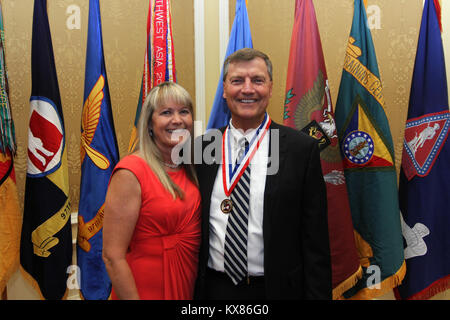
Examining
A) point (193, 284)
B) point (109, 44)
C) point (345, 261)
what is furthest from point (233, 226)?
point (109, 44)

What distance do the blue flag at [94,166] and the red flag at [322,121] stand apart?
1.25 meters

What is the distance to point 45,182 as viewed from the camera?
2.26m

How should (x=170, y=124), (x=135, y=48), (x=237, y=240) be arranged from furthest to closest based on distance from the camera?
(x=135, y=48) → (x=170, y=124) → (x=237, y=240)

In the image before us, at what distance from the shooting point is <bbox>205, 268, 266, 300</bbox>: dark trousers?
150 cm

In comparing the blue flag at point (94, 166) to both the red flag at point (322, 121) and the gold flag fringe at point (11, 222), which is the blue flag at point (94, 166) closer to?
the gold flag fringe at point (11, 222)

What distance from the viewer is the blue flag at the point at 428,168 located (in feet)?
7.46

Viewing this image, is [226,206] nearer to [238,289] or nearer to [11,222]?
[238,289]

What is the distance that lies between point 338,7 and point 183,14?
1.40 metres

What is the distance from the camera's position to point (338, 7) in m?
2.86

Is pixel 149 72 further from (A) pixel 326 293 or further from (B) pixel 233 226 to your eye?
(A) pixel 326 293

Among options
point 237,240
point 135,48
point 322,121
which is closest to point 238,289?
point 237,240

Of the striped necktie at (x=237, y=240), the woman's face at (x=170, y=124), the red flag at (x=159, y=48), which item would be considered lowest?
the striped necktie at (x=237, y=240)

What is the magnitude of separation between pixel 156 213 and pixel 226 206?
0.96 feet

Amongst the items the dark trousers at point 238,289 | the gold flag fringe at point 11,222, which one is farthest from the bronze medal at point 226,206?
the gold flag fringe at point 11,222
